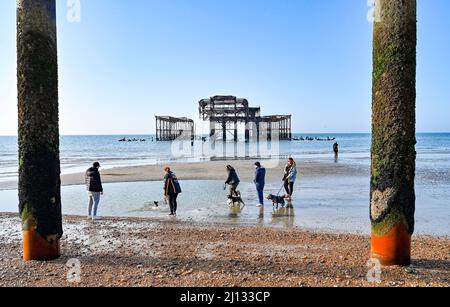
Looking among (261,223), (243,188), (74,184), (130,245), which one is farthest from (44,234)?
(74,184)

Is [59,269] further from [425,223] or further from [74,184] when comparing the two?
[74,184]

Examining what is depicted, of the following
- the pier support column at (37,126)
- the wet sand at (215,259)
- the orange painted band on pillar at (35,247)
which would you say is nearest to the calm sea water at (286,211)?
the wet sand at (215,259)

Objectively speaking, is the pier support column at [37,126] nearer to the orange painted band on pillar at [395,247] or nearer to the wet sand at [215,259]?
the wet sand at [215,259]

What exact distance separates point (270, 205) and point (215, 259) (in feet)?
21.2

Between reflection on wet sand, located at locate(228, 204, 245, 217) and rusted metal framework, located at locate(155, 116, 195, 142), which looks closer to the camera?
reflection on wet sand, located at locate(228, 204, 245, 217)

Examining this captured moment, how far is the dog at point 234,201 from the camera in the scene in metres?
12.4

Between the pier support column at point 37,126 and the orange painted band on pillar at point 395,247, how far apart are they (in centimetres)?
528

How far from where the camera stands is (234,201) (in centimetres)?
1255

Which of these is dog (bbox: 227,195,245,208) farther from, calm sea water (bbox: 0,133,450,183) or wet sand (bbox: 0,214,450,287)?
calm sea water (bbox: 0,133,450,183)

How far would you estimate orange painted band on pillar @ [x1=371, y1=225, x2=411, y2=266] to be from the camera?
5586mm

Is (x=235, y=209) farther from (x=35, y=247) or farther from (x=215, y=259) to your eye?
(x=35, y=247)

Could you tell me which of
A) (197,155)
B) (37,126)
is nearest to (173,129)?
(197,155)

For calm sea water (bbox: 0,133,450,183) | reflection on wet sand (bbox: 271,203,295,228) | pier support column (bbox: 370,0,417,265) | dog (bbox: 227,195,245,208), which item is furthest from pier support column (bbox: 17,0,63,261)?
calm sea water (bbox: 0,133,450,183)

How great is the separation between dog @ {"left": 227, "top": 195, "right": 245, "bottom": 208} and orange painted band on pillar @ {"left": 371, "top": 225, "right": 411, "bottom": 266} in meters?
6.98
